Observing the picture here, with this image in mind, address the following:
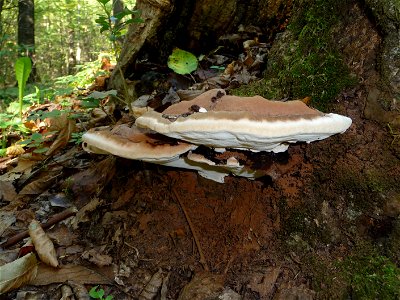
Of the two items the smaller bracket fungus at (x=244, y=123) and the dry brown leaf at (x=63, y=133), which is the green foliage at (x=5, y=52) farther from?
the smaller bracket fungus at (x=244, y=123)

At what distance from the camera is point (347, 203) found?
1930 mm

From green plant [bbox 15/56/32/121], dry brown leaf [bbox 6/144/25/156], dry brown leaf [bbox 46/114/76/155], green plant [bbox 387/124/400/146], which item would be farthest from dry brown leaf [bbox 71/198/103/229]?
green plant [bbox 15/56/32/121]

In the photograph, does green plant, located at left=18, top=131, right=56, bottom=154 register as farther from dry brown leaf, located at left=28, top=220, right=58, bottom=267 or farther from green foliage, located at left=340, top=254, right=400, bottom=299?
green foliage, located at left=340, top=254, right=400, bottom=299

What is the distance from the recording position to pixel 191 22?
421 cm

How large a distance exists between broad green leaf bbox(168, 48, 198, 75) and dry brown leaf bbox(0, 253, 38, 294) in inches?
81.6

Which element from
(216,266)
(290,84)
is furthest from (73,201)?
(290,84)

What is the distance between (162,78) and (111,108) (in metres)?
0.94

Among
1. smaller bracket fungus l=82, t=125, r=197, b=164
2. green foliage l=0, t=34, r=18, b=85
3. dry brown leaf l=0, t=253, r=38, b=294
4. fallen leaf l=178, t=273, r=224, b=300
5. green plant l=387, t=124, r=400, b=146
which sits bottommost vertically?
green foliage l=0, t=34, r=18, b=85

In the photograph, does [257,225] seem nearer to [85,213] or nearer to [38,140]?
[85,213]

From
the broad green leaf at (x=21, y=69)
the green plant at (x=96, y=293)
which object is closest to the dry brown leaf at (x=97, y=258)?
the green plant at (x=96, y=293)

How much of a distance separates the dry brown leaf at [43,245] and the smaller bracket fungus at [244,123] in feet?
4.47

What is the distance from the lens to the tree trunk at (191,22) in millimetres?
4031

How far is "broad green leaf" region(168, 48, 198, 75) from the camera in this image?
3279 mm

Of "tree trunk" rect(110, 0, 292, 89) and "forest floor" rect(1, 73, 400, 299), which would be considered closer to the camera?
"forest floor" rect(1, 73, 400, 299)
